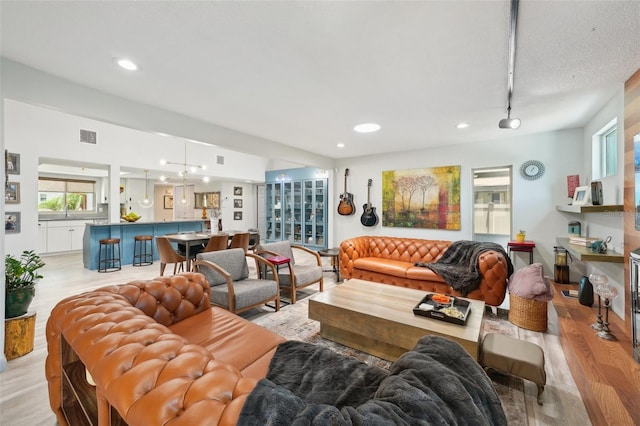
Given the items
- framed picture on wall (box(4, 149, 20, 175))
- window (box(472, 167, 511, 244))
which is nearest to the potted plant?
framed picture on wall (box(4, 149, 20, 175))

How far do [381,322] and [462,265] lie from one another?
2033 millimetres

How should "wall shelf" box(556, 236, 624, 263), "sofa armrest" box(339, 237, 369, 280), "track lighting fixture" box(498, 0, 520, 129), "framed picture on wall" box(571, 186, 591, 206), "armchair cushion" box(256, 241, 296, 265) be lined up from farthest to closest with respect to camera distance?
"sofa armrest" box(339, 237, 369, 280) < "armchair cushion" box(256, 241, 296, 265) < "framed picture on wall" box(571, 186, 591, 206) < "wall shelf" box(556, 236, 624, 263) < "track lighting fixture" box(498, 0, 520, 129)

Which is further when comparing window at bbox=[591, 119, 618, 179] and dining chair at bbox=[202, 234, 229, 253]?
dining chair at bbox=[202, 234, 229, 253]

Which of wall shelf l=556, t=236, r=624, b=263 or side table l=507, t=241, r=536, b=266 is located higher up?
wall shelf l=556, t=236, r=624, b=263

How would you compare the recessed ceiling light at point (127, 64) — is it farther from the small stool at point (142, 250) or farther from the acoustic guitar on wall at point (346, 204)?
the small stool at point (142, 250)

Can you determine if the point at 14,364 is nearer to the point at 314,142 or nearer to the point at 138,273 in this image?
the point at 138,273

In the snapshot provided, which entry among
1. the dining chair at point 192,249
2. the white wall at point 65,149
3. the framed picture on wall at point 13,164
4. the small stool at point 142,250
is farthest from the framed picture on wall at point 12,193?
the dining chair at point 192,249

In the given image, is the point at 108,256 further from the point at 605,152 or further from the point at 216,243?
the point at 605,152

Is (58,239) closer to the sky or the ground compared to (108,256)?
closer to the sky

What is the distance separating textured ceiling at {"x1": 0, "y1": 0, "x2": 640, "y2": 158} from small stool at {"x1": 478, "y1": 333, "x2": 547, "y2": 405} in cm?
213

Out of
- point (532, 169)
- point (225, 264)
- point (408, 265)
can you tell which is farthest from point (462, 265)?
point (225, 264)

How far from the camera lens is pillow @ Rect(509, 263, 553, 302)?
8.64 ft

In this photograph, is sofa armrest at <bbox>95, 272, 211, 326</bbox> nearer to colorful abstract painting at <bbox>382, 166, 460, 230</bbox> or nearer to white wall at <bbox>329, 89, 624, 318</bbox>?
white wall at <bbox>329, 89, 624, 318</bbox>

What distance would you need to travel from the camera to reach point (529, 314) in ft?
9.03
